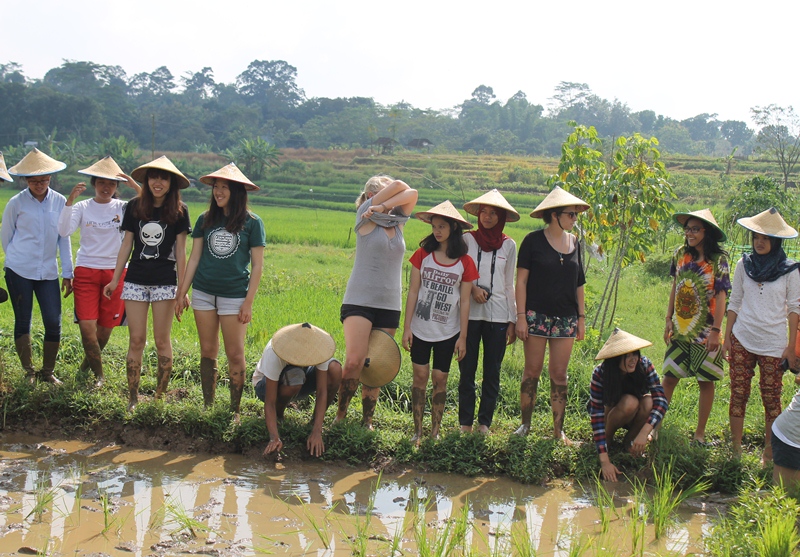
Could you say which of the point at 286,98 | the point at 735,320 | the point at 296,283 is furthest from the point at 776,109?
the point at 286,98

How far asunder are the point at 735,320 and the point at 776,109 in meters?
26.4

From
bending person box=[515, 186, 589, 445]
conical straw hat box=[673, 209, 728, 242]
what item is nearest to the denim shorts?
bending person box=[515, 186, 589, 445]

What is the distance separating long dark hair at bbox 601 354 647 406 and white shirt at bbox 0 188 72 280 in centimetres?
374

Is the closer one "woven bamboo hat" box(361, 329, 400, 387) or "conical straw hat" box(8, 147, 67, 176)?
"woven bamboo hat" box(361, 329, 400, 387)

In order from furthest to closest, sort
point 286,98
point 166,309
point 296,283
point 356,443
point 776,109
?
point 286,98 < point 776,109 < point 296,283 < point 166,309 < point 356,443

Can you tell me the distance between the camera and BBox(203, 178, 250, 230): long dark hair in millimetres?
4773

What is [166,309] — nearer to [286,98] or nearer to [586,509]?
[586,509]

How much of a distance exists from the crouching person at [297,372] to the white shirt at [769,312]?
100 inches

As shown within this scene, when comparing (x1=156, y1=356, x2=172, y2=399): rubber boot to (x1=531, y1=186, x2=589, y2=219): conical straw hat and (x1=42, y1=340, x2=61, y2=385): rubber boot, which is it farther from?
(x1=531, y1=186, x2=589, y2=219): conical straw hat

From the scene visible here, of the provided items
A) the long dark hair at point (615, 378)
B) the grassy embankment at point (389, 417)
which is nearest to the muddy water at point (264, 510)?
the grassy embankment at point (389, 417)

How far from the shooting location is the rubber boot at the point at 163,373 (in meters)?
5.12

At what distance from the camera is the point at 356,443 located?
4.58 metres

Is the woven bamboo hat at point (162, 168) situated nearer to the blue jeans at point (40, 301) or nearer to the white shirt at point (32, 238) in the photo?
the white shirt at point (32, 238)

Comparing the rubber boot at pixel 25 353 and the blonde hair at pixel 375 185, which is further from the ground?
the blonde hair at pixel 375 185
